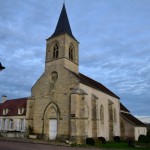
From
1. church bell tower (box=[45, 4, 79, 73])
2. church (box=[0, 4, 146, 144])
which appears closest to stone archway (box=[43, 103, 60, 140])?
church (box=[0, 4, 146, 144])

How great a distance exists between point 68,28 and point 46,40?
12.5 ft

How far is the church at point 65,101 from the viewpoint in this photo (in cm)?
2477

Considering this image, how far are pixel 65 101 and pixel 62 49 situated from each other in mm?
7470

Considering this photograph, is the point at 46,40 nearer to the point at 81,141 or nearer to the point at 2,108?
the point at 81,141

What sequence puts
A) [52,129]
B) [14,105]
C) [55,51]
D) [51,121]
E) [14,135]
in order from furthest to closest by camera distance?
[14,105] < [55,51] < [14,135] < [51,121] < [52,129]

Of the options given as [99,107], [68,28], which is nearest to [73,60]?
[68,28]

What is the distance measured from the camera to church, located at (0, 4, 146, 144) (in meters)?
24.8

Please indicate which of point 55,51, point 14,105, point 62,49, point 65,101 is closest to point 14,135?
point 65,101

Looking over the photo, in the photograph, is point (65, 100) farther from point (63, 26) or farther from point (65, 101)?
point (63, 26)

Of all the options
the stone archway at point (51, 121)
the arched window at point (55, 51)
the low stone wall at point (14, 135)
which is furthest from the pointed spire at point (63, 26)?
the low stone wall at point (14, 135)

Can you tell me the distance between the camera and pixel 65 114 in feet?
84.1

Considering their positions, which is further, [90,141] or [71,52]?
[71,52]

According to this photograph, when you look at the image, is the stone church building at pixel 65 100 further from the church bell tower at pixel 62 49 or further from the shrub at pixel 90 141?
the shrub at pixel 90 141

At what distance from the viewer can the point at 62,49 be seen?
29.0 metres
